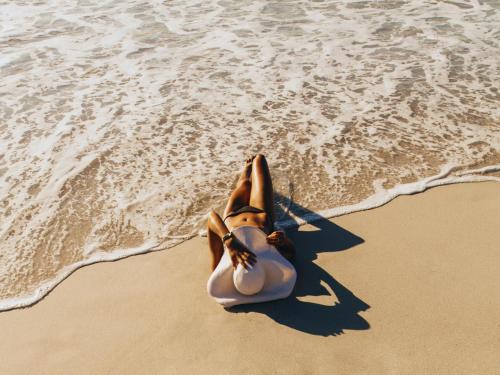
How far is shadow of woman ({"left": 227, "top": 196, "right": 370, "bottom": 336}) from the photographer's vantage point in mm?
3162

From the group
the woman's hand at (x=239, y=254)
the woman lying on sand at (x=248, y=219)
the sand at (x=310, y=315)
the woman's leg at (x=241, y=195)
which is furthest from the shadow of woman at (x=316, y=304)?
the woman's leg at (x=241, y=195)

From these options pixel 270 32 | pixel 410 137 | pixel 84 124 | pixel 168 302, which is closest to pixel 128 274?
pixel 168 302

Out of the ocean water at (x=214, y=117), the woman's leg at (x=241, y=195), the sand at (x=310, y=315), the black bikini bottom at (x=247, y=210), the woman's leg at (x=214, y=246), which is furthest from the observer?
the ocean water at (x=214, y=117)

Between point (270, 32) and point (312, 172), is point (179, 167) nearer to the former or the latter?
point (312, 172)

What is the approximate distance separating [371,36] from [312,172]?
4.50 meters

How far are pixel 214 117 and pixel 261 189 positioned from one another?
2302 mm

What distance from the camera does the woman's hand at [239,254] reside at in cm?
318

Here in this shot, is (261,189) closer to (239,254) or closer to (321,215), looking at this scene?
(321,215)

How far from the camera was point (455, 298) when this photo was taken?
327 centimetres

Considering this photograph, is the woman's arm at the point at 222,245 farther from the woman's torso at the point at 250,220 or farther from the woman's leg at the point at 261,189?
the woman's leg at the point at 261,189

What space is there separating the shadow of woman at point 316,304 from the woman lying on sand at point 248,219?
0.23 metres

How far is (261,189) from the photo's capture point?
13.5ft

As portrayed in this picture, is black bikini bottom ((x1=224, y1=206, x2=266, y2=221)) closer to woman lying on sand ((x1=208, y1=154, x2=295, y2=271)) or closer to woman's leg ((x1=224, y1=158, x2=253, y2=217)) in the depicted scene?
woman lying on sand ((x1=208, y1=154, x2=295, y2=271))

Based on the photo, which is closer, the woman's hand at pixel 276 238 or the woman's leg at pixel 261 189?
the woman's hand at pixel 276 238
